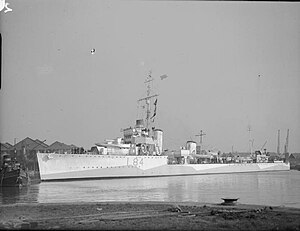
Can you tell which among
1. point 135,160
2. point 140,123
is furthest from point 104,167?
point 140,123

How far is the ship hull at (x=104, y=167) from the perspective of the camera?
31931 millimetres

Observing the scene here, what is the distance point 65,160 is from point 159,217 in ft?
82.9

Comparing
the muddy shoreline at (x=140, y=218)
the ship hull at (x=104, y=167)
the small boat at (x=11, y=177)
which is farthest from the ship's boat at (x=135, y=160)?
the muddy shoreline at (x=140, y=218)

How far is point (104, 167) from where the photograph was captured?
35.3m

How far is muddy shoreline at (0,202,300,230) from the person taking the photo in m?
7.16

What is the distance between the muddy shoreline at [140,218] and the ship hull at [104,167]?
21.3m

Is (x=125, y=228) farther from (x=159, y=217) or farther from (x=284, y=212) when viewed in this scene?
(x=284, y=212)

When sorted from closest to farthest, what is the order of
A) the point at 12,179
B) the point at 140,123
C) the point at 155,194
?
1. the point at 155,194
2. the point at 12,179
3. the point at 140,123

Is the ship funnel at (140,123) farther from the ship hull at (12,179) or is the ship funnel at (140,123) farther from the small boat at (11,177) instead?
the ship hull at (12,179)

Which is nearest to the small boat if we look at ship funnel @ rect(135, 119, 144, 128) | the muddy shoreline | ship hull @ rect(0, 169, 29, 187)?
ship hull @ rect(0, 169, 29, 187)

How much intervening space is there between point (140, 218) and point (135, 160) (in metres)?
30.4

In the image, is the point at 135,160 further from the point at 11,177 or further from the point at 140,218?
the point at 140,218

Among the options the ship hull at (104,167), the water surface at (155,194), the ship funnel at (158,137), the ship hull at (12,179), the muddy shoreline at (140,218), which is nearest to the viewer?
the muddy shoreline at (140,218)

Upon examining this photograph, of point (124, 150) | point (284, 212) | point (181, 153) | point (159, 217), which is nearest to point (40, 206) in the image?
point (159, 217)
